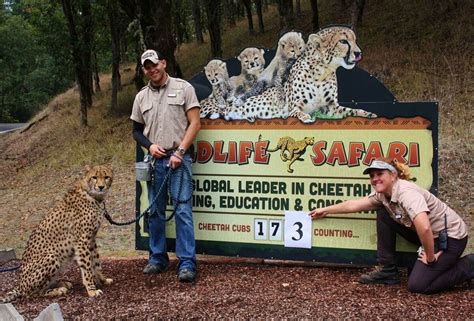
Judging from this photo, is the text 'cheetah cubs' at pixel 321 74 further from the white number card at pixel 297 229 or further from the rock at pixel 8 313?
the rock at pixel 8 313

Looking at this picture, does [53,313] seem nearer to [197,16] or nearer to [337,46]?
[337,46]

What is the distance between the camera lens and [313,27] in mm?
24969

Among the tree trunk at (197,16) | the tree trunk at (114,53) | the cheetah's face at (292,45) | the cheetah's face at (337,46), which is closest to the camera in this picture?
the cheetah's face at (337,46)

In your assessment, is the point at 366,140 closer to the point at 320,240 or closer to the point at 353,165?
the point at 353,165

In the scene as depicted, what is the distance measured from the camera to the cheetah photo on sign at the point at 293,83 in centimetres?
593

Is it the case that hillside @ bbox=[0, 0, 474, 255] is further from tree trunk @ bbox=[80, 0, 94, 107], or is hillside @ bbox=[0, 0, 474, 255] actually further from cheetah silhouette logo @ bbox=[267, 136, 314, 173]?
cheetah silhouette logo @ bbox=[267, 136, 314, 173]

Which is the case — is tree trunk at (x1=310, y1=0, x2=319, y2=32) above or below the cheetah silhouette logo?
above

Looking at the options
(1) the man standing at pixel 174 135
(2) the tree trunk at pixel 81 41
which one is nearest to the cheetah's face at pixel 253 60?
(1) the man standing at pixel 174 135

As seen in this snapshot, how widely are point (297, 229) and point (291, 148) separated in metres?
0.84

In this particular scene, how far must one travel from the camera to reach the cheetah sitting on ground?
5.59 m

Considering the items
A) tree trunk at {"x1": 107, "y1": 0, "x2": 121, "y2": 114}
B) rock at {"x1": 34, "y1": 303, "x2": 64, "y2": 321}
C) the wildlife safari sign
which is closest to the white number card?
the wildlife safari sign

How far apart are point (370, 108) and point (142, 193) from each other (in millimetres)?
2655

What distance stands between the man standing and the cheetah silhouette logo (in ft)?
2.90

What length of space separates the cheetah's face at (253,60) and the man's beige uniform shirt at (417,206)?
6.40 ft
